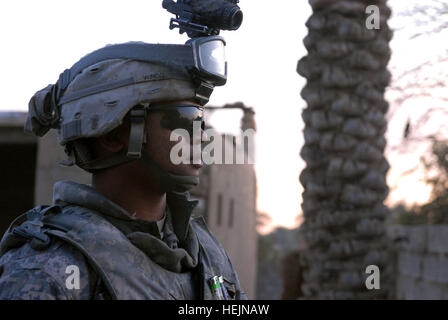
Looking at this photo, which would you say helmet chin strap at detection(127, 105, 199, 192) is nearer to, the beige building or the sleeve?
the sleeve

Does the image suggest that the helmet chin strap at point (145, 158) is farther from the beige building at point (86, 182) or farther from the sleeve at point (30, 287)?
the beige building at point (86, 182)

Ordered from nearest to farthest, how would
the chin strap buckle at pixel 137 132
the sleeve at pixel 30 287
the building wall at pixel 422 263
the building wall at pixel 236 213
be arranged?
the sleeve at pixel 30 287 < the chin strap buckle at pixel 137 132 < the building wall at pixel 422 263 < the building wall at pixel 236 213

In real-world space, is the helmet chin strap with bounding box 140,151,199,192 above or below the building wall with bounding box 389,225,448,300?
Answer: above

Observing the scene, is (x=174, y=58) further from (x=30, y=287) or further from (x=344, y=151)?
(x=344, y=151)

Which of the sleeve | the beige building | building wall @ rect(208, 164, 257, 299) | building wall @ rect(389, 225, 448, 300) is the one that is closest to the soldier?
the sleeve

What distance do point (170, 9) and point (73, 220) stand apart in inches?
39.5

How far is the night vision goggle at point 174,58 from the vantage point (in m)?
2.54

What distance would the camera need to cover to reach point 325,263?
5.69 m

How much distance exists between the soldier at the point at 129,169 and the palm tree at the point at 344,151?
312cm

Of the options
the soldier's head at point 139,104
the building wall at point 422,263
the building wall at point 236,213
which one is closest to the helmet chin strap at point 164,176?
the soldier's head at point 139,104

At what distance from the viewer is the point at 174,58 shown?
2564 mm

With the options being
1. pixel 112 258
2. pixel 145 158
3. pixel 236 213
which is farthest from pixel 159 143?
pixel 236 213

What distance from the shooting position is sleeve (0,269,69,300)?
2105 millimetres

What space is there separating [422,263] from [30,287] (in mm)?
4533
